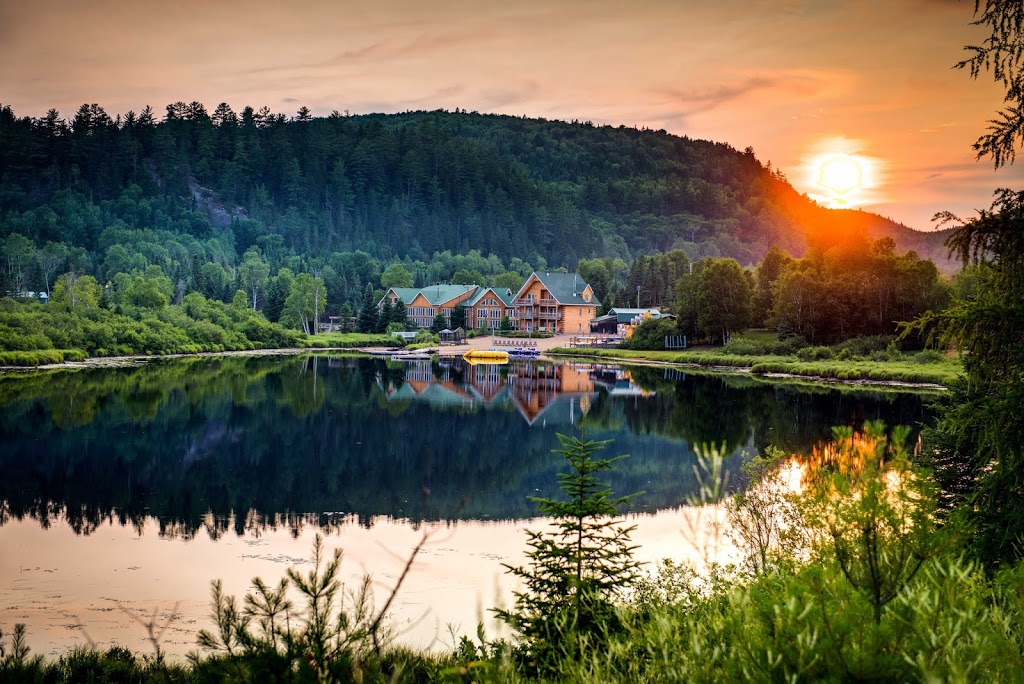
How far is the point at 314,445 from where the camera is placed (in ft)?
106

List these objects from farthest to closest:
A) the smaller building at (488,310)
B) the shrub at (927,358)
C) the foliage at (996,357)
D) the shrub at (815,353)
Answer: the smaller building at (488,310) → the shrub at (815,353) → the shrub at (927,358) → the foliage at (996,357)

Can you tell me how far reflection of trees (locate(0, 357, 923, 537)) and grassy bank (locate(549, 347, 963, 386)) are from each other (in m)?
7.63

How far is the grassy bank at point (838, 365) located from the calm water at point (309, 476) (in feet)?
20.5

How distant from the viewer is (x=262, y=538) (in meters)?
19.1

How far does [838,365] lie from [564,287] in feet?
201

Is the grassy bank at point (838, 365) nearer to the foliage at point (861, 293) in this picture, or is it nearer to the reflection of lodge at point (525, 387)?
the foliage at point (861, 293)

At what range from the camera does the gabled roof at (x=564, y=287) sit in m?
119

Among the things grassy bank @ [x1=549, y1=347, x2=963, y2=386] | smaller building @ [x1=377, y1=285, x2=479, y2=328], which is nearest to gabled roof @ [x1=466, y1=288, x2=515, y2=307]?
smaller building @ [x1=377, y1=285, x2=479, y2=328]

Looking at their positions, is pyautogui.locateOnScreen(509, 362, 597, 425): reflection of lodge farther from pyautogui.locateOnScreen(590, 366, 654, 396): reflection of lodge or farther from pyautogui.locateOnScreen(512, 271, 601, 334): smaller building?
pyautogui.locateOnScreen(512, 271, 601, 334): smaller building

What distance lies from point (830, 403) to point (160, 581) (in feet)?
118

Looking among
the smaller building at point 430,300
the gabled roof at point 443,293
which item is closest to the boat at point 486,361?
the smaller building at point 430,300

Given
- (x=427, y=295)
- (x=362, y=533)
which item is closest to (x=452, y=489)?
(x=362, y=533)

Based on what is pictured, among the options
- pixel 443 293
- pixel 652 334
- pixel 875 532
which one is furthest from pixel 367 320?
pixel 875 532

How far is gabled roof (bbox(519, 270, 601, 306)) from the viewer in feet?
389
